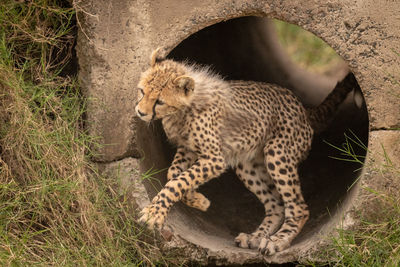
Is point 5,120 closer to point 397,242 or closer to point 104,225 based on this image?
point 104,225

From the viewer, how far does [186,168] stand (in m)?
4.80

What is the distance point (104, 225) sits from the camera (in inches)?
167

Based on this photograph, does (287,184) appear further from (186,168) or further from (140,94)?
(140,94)

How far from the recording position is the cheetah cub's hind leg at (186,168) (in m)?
4.58

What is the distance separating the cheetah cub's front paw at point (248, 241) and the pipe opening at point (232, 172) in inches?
2.9

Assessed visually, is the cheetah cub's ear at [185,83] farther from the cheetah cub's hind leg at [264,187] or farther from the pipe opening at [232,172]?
the cheetah cub's hind leg at [264,187]

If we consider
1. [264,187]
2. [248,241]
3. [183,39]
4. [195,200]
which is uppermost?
[183,39]

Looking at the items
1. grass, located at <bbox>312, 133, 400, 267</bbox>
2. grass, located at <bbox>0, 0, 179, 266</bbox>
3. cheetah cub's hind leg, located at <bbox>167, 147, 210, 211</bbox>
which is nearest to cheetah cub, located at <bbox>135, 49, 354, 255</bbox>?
cheetah cub's hind leg, located at <bbox>167, 147, 210, 211</bbox>

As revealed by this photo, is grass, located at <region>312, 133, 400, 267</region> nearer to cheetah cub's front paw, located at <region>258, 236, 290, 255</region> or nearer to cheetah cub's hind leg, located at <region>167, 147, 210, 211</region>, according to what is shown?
cheetah cub's front paw, located at <region>258, 236, 290, 255</region>

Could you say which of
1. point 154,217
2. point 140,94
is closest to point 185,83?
point 140,94

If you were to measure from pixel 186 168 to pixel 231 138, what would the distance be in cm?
41

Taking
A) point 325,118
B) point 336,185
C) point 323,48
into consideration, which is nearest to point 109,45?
point 325,118

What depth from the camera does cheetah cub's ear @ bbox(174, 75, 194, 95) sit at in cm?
438

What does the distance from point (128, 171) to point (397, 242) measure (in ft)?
6.18
